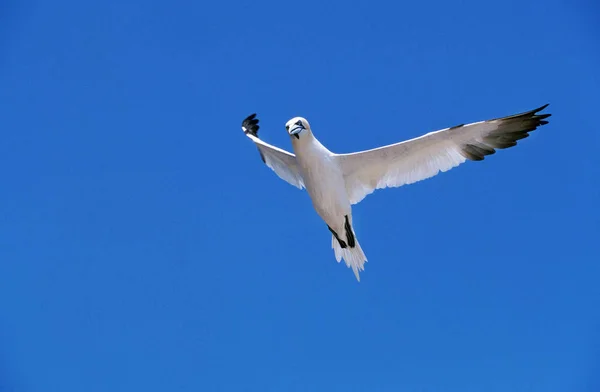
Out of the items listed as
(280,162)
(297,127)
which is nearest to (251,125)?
(280,162)

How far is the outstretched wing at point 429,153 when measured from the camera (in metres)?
13.4

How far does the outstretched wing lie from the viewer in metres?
13.4

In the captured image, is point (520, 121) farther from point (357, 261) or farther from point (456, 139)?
point (357, 261)

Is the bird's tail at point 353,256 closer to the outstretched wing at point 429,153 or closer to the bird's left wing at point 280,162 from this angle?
the outstretched wing at point 429,153

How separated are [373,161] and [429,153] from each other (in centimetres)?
103

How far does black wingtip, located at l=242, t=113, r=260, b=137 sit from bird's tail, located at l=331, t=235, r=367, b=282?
332 cm

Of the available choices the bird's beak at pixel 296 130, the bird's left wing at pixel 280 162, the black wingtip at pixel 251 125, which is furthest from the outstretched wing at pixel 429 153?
the black wingtip at pixel 251 125

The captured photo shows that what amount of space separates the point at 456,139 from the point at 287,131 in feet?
10.00

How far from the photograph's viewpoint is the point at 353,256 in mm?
14680

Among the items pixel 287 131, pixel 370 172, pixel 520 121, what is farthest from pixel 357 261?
pixel 520 121

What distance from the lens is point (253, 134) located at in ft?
54.3

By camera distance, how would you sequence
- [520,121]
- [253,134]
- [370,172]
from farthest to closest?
[253,134] → [370,172] → [520,121]

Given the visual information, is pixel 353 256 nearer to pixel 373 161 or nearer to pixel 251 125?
pixel 373 161

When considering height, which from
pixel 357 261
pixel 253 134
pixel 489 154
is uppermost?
pixel 253 134
